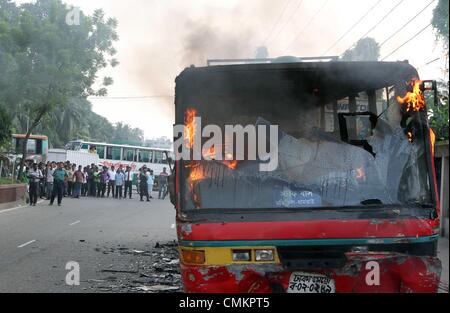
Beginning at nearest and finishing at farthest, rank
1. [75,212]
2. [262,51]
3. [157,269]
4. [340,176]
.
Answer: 1. [340,176]
2. [262,51]
3. [157,269]
4. [75,212]

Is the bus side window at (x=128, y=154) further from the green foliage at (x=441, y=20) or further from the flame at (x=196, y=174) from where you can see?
the flame at (x=196, y=174)

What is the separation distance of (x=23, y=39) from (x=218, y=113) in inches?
443

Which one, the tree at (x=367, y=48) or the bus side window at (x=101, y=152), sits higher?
the tree at (x=367, y=48)

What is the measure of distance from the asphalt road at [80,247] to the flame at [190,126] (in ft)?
7.75

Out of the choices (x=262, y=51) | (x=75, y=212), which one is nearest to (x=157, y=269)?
(x=262, y=51)

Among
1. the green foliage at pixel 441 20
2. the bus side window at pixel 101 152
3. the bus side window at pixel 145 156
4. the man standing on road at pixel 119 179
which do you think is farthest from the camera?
the bus side window at pixel 145 156

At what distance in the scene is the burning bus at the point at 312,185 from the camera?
403 cm

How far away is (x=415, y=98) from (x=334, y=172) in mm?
925

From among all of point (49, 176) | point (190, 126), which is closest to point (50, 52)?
point (49, 176)

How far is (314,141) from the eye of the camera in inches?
181

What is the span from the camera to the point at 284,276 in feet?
13.2

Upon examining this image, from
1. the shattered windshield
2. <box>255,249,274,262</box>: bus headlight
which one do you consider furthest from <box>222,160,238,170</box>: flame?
<box>255,249,274,262</box>: bus headlight

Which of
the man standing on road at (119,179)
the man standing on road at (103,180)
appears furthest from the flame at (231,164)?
the man standing on road at (103,180)
